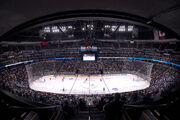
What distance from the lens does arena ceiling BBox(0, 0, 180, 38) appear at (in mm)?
2229

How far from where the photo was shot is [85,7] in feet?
9.43

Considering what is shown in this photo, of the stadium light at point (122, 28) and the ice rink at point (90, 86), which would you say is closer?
the ice rink at point (90, 86)

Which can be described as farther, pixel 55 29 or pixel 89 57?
pixel 55 29

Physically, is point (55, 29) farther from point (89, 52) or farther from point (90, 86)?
point (90, 86)

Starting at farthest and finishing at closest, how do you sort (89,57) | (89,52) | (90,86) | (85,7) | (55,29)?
(55,29)
(89,57)
(89,52)
(90,86)
(85,7)

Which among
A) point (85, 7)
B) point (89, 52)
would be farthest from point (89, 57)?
point (85, 7)

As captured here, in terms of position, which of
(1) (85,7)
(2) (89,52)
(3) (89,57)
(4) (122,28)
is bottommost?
(3) (89,57)

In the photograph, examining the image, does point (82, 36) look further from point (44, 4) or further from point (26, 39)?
point (44, 4)

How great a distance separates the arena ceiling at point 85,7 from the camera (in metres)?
2.23

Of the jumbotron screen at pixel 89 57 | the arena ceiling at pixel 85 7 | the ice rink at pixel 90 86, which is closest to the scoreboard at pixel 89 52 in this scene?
the jumbotron screen at pixel 89 57

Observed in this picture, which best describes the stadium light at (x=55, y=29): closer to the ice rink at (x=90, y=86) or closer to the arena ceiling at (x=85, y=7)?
the ice rink at (x=90, y=86)

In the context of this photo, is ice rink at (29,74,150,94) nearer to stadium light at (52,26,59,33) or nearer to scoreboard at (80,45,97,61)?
scoreboard at (80,45,97,61)

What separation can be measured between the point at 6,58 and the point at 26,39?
288 inches

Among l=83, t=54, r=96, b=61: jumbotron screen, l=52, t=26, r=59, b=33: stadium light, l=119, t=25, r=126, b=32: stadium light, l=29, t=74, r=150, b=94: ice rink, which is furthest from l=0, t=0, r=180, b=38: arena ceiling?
l=52, t=26, r=59, b=33: stadium light
